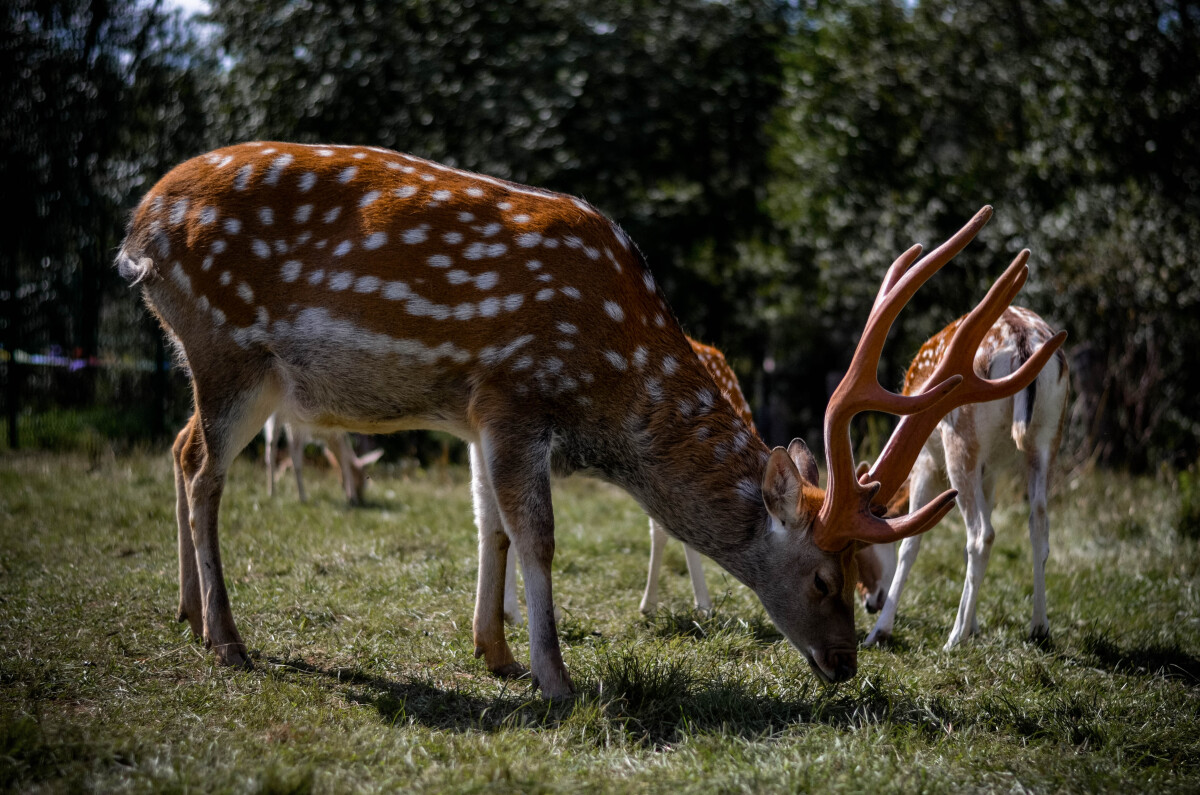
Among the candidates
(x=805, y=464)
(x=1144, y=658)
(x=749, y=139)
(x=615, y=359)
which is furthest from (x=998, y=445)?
(x=749, y=139)

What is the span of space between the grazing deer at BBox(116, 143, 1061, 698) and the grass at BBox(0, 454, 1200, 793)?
34 centimetres

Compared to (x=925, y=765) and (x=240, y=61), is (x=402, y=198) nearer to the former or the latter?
(x=925, y=765)

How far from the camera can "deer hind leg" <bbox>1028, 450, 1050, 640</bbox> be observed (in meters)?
4.98

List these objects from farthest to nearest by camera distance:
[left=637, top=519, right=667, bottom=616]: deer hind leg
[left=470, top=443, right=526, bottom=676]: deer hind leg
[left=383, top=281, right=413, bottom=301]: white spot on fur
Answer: [left=637, top=519, right=667, bottom=616]: deer hind leg < [left=470, top=443, right=526, bottom=676]: deer hind leg < [left=383, top=281, right=413, bottom=301]: white spot on fur

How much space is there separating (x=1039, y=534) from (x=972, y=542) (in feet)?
1.19

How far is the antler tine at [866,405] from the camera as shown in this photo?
3582mm

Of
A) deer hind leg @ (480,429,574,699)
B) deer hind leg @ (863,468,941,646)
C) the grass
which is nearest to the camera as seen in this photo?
the grass

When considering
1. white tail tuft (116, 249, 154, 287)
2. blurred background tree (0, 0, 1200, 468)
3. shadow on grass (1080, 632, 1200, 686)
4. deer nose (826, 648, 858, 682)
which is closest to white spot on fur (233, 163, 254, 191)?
white tail tuft (116, 249, 154, 287)

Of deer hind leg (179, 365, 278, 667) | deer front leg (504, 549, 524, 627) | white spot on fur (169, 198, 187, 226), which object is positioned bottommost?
deer front leg (504, 549, 524, 627)

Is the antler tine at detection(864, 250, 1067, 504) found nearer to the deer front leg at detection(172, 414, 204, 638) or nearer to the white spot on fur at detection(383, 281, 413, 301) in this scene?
the white spot on fur at detection(383, 281, 413, 301)

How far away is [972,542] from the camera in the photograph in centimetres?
506

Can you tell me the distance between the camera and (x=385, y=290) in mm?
3973

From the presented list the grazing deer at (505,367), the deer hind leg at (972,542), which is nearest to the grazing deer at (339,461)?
the grazing deer at (505,367)

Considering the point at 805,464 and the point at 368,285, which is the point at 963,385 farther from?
the point at 368,285
